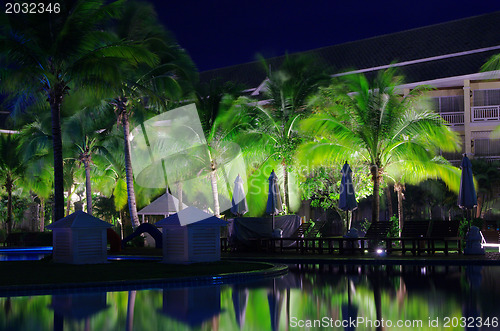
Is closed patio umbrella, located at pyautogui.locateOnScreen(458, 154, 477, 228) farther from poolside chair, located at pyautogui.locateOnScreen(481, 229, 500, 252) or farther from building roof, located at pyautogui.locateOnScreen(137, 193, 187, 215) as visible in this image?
building roof, located at pyautogui.locateOnScreen(137, 193, 187, 215)

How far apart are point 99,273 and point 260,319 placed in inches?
274

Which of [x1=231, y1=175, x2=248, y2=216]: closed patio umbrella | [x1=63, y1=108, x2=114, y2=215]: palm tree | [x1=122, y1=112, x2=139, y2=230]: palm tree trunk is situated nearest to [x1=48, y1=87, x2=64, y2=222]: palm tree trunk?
[x1=122, y1=112, x2=139, y2=230]: palm tree trunk

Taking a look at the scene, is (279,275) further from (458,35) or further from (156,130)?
(458,35)

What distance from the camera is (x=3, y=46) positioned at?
18.2 m

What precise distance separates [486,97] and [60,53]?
24.4 m

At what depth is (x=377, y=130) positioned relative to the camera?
75.2 feet

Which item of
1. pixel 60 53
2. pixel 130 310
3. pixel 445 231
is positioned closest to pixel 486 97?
pixel 445 231

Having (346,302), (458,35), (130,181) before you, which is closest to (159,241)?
(130,181)

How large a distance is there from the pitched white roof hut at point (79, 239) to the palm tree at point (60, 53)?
2346 millimetres

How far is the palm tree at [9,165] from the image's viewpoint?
119 feet

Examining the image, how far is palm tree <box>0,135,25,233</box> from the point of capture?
119ft

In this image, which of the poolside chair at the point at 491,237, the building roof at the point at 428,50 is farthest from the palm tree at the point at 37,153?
the poolside chair at the point at 491,237

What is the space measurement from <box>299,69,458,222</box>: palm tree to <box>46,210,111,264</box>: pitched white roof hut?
9.07m

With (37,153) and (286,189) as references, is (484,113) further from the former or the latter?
(37,153)
